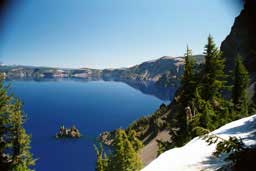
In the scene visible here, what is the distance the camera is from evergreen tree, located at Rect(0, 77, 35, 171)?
22.7m

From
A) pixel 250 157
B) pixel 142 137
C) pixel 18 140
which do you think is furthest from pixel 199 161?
pixel 142 137

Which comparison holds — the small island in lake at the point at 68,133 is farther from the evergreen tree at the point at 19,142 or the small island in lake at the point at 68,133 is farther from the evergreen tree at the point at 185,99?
the evergreen tree at the point at 19,142

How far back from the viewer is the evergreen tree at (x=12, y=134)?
22.7 meters

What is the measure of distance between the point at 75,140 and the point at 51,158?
24.0m

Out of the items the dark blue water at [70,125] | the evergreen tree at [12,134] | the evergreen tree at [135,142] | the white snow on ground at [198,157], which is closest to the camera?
the white snow on ground at [198,157]

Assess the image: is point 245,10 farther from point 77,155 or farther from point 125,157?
point 77,155

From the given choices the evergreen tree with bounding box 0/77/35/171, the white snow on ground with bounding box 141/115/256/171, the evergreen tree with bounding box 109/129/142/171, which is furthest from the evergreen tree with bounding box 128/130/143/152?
the white snow on ground with bounding box 141/115/256/171

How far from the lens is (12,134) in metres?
24.8

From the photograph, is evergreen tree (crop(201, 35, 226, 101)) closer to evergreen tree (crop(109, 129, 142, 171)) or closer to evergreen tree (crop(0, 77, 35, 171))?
evergreen tree (crop(109, 129, 142, 171))

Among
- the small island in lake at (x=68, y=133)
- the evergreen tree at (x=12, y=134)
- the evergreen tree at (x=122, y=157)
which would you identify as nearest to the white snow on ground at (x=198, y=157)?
the evergreen tree at (x=12, y=134)

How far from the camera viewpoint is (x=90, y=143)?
392 ft

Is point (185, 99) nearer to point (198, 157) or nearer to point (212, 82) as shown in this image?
point (212, 82)

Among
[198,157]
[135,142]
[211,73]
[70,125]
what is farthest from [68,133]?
[198,157]

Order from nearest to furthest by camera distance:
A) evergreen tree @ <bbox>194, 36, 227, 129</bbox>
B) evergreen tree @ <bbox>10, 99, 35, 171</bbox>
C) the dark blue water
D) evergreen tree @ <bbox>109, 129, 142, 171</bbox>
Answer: evergreen tree @ <bbox>10, 99, 35, 171</bbox> → evergreen tree @ <bbox>194, 36, 227, 129</bbox> → evergreen tree @ <bbox>109, 129, 142, 171</bbox> → the dark blue water
